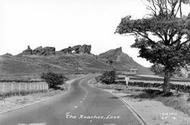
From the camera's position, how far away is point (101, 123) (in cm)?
1606

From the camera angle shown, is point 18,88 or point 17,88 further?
point 18,88

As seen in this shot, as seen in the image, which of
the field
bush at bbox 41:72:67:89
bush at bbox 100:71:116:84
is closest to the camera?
the field

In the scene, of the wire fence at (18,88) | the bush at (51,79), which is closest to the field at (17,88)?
the wire fence at (18,88)

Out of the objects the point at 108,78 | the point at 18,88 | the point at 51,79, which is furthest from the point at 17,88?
the point at 108,78

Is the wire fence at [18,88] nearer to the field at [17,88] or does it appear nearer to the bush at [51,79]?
the field at [17,88]

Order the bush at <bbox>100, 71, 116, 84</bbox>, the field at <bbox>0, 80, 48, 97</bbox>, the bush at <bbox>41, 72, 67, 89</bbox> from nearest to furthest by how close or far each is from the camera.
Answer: the field at <bbox>0, 80, 48, 97</bbox>
the bush at <bbox>41, 72, 67, 89</bbox>
the bush at <bbox>100, 71, 116, 84</bbox>

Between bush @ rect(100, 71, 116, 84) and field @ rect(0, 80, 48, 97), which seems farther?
bush @ rect(100, 71, 116, 84)

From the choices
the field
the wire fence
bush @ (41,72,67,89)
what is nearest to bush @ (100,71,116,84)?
bush @ (41,72,67,89)

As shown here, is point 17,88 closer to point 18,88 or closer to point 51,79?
point 18,88

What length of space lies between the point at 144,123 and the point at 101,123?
6.80 ft

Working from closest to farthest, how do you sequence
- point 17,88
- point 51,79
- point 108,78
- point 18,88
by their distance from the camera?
point 17,88 → point 18,88 → point 51,79 → point 108,78

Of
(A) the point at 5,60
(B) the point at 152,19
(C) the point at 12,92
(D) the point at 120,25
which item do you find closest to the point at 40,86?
(C) the point at 12,92

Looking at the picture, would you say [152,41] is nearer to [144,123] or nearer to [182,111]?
[182,111]

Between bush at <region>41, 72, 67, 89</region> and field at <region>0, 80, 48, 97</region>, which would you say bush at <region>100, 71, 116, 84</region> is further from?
field at <region>0, 80, 48, 97</region>
